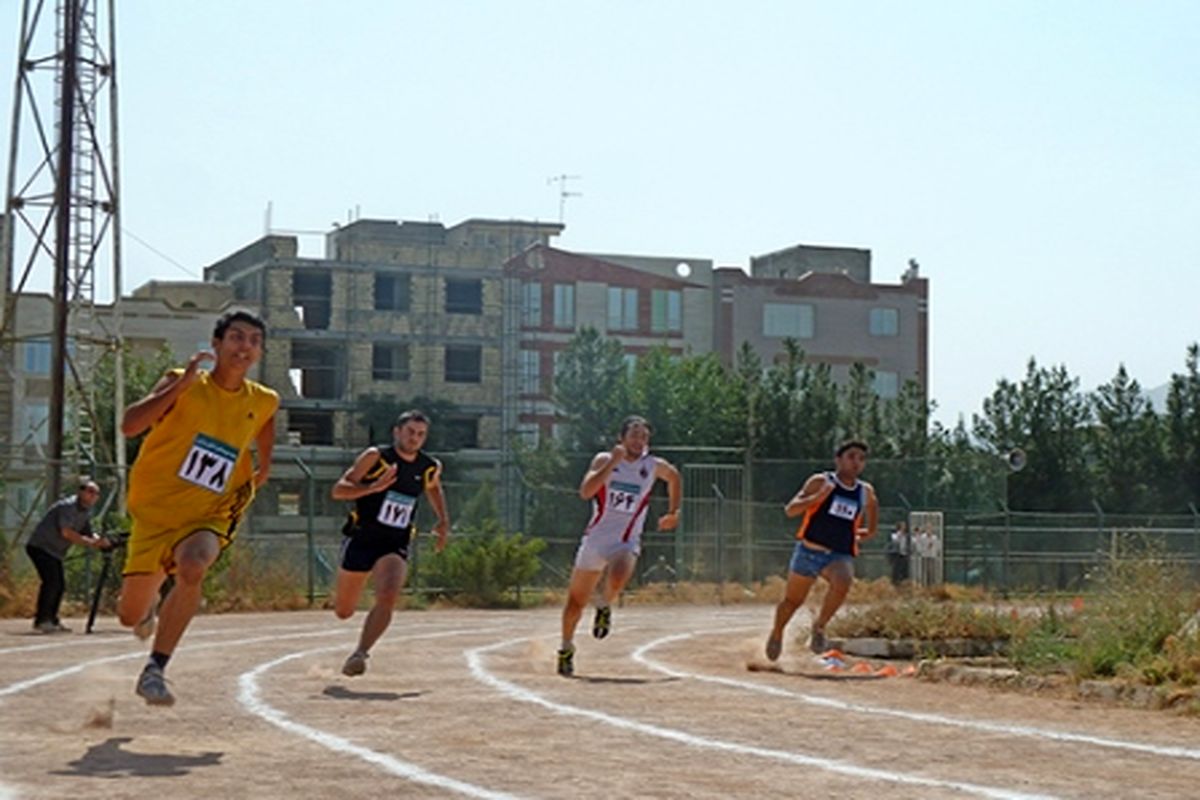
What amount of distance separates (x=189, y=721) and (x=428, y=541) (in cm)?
2427

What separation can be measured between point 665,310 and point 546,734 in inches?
3654

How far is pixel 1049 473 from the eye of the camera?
73.9m

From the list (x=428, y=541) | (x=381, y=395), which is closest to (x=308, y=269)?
(x=381, y=395)

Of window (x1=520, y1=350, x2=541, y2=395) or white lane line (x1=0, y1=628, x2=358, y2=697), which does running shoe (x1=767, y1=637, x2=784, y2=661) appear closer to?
white lane line (x1=0, y1=628, x2=358, y2=697)

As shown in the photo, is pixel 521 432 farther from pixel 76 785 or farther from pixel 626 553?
pixel 76 785

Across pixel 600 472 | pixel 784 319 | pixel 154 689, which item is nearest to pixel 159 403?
pixel 154 689

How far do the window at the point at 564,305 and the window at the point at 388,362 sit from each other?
7.72 m

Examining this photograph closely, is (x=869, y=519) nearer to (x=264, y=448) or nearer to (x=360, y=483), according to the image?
(x=360, y=483)

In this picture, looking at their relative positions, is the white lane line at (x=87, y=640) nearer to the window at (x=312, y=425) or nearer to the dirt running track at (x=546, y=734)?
the dirt running track at (x=546, y=734)

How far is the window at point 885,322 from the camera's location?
352 feet

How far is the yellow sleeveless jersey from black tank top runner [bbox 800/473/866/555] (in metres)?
7.29

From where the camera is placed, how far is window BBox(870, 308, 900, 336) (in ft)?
352

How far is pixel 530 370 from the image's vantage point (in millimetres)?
97375

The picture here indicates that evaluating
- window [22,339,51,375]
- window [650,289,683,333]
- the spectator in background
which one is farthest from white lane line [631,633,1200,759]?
window [650,289,683,333]
